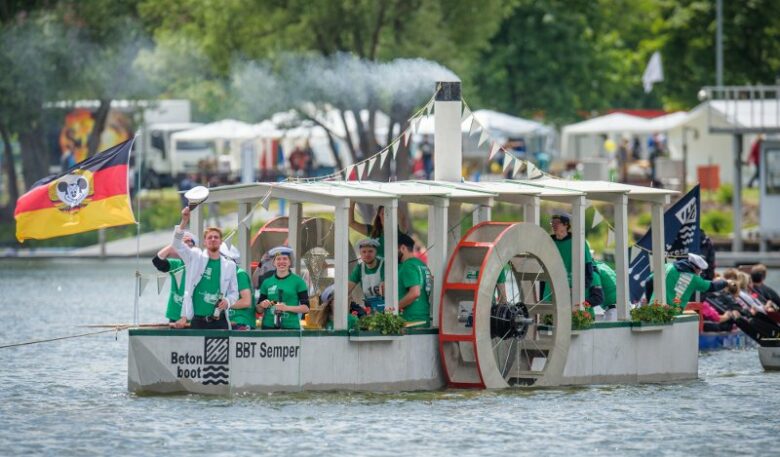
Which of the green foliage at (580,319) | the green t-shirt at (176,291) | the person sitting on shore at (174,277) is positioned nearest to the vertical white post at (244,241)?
the person sitting on shore at (174,277)

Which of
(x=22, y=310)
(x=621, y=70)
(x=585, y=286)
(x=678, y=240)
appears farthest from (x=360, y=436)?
(x=621, y=70)

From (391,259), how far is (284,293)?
127 centimetres

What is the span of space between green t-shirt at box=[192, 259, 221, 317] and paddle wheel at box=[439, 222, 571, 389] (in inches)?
105

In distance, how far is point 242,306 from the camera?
21.7 meters

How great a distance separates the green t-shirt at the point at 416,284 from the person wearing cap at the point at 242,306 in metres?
1.78

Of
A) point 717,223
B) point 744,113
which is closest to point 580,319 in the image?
point 744,113

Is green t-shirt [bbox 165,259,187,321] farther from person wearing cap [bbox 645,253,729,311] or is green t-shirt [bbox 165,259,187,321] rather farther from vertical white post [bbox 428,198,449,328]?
person wearing cap [bbox 645,253,729,311]

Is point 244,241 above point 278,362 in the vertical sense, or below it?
above

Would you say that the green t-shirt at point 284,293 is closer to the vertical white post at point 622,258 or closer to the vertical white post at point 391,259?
the vertical white post at point 391,259

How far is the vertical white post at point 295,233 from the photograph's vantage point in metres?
24.3

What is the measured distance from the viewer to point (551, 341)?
23.6 m

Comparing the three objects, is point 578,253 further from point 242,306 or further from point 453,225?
point 242,306

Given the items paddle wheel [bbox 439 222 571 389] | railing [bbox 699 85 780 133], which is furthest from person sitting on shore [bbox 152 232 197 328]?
railing [bbox 699 85 780 133]

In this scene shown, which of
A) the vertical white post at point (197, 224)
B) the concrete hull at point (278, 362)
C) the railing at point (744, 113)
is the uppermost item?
the railing at point (744, 113)
